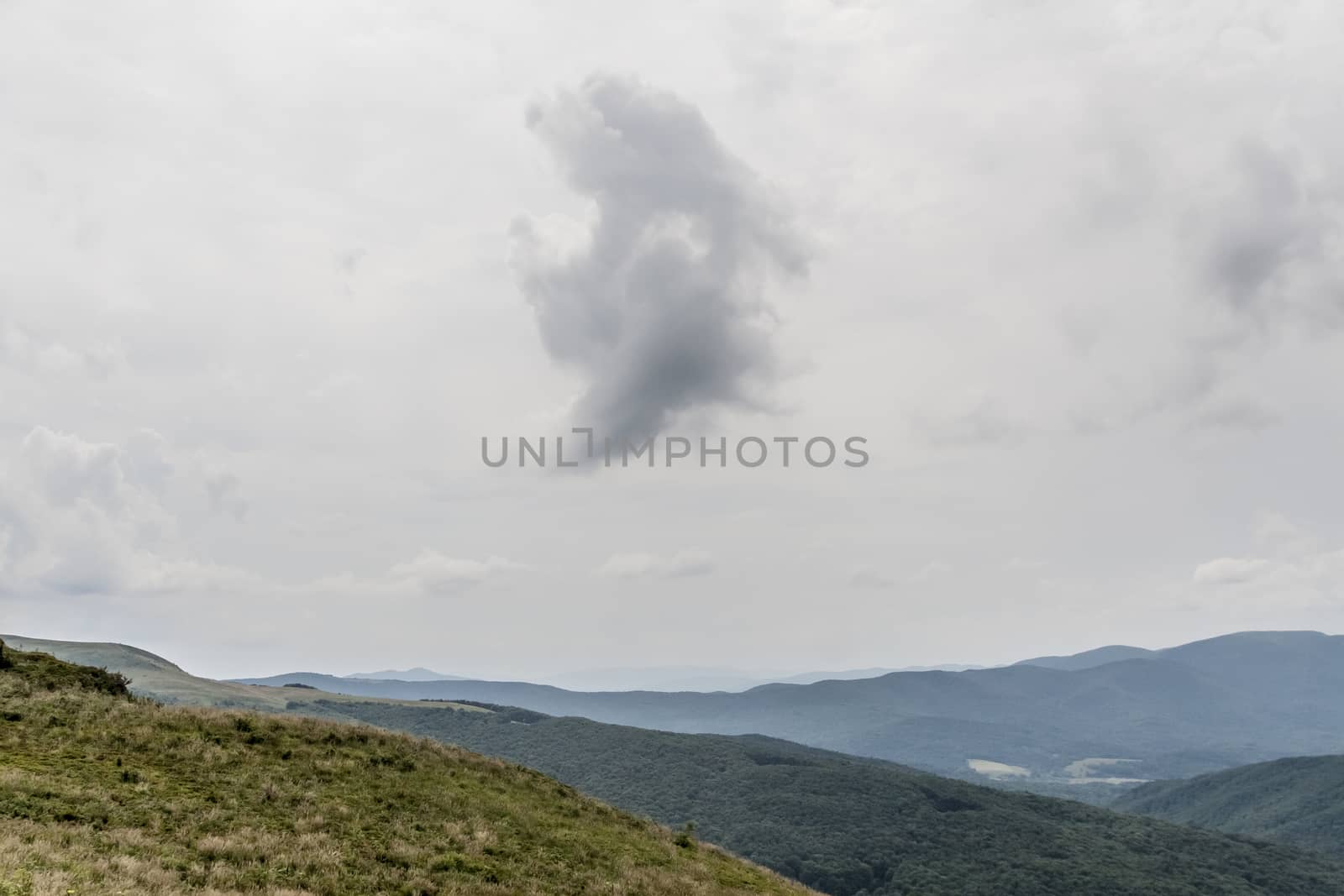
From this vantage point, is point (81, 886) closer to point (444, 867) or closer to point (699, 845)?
point (444, 867)

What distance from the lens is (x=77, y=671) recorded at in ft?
109

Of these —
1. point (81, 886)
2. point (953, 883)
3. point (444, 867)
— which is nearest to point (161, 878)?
point (81, 886)

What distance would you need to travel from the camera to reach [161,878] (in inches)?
610

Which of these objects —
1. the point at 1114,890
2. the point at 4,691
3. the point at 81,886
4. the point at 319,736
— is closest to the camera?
the point at 81,886

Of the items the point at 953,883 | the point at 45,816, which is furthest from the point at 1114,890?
the point at 45,816

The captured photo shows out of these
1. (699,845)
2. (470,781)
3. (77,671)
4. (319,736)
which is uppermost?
(77,671)

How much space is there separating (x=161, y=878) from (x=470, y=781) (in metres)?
17.6

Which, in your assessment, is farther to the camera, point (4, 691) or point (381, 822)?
point (4, 691)

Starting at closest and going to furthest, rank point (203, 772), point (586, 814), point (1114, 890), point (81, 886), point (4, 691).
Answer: point (81, 886)
point (203, 772)
point (4, 691)
point (586, 814)
point (1114, 890)

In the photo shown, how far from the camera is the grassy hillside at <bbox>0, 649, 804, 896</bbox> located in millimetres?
16594

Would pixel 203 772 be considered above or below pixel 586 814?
above

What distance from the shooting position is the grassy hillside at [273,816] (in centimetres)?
1659

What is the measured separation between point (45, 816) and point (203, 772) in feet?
22.0

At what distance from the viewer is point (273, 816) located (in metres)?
21.4
